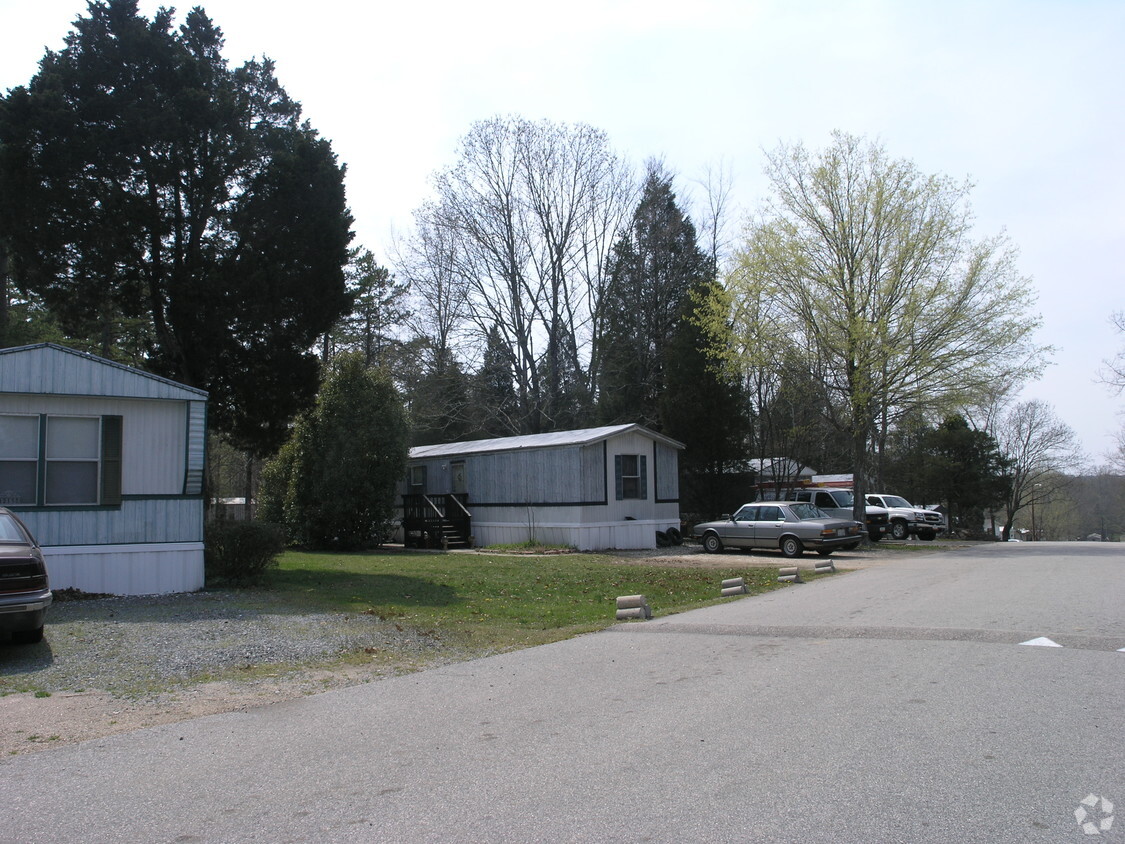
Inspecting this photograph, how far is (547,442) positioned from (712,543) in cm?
578

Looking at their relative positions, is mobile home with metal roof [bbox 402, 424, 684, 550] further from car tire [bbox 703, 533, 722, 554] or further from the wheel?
the wheel

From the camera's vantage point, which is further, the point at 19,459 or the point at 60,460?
the point at 60,460

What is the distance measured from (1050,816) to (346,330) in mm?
39913

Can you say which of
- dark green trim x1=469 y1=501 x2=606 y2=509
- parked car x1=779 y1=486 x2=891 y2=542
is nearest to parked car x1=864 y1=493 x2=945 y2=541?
parked car x1=779 y1=486 x2=891 y2=542

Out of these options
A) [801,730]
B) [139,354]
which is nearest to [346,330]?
[139,354]

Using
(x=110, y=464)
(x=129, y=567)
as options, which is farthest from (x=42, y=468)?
(x=129, y=567)

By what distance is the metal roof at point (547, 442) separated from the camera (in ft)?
84.9

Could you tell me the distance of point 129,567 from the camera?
46.7 ft

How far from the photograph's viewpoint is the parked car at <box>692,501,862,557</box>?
23.7 m

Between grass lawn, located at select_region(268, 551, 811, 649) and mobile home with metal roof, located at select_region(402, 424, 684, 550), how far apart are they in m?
3.01

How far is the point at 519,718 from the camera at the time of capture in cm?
661

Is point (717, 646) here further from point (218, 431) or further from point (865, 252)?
point (865, 252)

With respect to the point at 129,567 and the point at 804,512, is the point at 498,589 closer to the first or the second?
the point at 129,567

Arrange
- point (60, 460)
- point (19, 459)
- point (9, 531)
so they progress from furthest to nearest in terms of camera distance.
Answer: point (60, 460), point (19, 459), point (9, 531)
